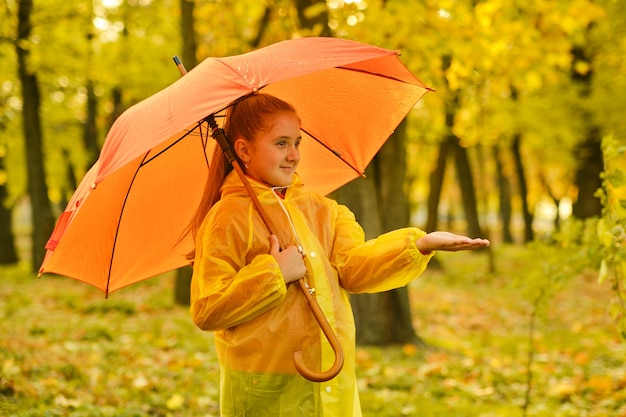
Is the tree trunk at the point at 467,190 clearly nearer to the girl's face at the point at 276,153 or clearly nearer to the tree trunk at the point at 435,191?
the tree trunk at the point at 435,191

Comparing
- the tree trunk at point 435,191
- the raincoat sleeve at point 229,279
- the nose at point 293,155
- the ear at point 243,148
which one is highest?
the tree trunk at point 435,191

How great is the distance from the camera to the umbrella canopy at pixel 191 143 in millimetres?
2600

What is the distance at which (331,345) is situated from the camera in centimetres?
260

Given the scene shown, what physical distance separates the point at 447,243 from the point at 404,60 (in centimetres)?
515

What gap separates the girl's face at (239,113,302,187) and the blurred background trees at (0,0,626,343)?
258 centimetres

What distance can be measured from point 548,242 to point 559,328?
5.51 m

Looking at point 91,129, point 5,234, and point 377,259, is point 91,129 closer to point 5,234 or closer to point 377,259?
point 5,234

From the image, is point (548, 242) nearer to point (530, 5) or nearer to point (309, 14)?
point (309, 14)

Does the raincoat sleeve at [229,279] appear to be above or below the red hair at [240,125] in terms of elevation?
below

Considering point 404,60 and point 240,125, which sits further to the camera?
point 404,60

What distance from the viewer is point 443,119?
15.6m

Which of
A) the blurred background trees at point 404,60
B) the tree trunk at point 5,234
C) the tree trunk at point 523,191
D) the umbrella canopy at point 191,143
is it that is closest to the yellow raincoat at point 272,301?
the umbrella canopy at point 191,143

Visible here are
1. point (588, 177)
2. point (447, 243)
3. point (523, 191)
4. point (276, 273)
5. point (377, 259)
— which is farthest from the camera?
point (523, 191)

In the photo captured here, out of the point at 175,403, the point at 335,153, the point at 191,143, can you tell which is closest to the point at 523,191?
the point at 175,403
